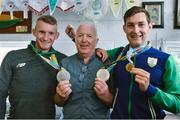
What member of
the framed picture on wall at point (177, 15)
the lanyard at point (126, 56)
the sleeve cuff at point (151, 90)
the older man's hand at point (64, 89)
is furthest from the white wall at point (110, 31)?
the sleeve cuff at point (151, 90)

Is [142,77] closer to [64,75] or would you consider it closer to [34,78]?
[64,75]

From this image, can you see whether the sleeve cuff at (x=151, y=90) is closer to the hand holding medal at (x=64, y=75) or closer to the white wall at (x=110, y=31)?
the hand holding medal at (x=64, y=75)

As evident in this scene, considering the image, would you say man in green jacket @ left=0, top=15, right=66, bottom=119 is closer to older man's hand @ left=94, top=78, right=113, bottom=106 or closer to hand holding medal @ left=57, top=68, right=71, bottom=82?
hand holding medal @ left=57, top=68, right=71, bottom=82

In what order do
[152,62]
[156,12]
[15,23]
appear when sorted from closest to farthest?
[152,62]
[156,12]
[15,23]

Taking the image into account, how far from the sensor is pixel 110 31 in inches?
101

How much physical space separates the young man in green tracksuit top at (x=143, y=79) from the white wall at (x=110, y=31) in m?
0.92

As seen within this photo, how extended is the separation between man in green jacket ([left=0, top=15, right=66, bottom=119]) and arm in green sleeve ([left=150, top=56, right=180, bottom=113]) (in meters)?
0.63

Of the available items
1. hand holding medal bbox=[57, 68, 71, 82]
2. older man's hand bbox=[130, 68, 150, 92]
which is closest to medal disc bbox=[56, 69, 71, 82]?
hand holding medal bbox=[57, 68, 71, 82]

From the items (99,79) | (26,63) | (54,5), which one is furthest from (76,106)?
(54,5)

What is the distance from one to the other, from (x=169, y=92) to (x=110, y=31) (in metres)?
1.14

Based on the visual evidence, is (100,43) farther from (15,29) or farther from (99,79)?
(99,79)

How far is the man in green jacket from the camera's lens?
188 centimetres

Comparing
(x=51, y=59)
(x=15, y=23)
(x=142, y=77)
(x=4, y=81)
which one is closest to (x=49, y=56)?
(x=51, y=59)

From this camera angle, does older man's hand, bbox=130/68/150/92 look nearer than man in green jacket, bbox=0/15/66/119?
Yes
